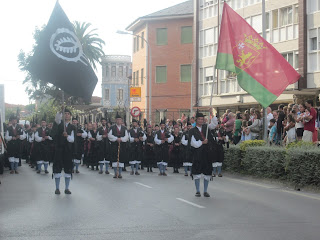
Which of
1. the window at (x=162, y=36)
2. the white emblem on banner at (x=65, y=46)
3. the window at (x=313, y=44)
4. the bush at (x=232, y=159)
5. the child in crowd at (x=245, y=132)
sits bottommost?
the bush at (x=232, y=159)

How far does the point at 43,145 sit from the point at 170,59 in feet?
119

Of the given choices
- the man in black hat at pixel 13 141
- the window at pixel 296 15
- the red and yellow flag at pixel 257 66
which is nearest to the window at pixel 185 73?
the window at pixel 296 15

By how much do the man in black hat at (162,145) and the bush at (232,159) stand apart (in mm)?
2488

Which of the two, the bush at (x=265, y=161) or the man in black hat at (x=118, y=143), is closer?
the bush at (x=265, y=161)

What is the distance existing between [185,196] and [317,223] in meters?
4.55

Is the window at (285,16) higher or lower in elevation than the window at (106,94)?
higher

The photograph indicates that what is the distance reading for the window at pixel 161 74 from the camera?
2330 inches

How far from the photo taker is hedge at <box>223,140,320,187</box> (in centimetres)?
1557

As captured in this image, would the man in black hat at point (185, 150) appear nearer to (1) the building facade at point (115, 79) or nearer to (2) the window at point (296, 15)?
(2) the window at point (296, 15)

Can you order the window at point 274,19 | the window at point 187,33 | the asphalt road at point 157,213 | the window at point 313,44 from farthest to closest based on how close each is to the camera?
1. the window at point 187,33
2. the window at point 274,19
3. the window at point 313,44
4. the asphalt road at point 157,213

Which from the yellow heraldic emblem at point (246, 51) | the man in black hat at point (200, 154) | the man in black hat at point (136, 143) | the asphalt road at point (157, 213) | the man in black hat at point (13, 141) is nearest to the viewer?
the asphalt road at point (157, 213)

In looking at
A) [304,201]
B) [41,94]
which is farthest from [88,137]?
[41,94]

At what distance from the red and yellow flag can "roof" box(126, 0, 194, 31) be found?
38100 mm

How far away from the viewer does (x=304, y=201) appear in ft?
43.3
